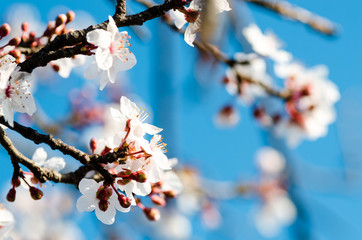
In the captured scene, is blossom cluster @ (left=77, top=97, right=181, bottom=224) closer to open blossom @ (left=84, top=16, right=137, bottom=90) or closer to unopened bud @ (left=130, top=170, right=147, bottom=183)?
unopened bud @ (left=130, top=170, right=147, bottom=183)

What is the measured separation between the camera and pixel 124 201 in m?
1.40

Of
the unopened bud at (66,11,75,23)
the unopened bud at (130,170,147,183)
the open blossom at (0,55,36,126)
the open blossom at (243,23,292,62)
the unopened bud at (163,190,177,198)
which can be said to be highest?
the open blossom at (243,23,292,62)

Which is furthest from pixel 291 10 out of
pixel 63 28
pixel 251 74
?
pixel 63 28

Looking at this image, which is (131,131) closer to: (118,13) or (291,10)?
(118,13)

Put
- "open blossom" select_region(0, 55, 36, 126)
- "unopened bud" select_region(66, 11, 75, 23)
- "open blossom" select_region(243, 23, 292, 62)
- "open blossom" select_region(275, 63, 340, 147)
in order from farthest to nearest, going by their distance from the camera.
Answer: "open blossom" select_region(275, 63, 340, 147), "open blossom" select_region(243, 23, 292, 62), "unopened bud" select_region(66, 11, 75, 23), "open blossom" select_region(0, 55, 36, 126)

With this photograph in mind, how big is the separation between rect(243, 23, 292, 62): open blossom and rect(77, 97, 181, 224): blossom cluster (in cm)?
163

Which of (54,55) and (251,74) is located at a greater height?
(251,74)

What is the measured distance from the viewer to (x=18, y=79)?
128 centimetres

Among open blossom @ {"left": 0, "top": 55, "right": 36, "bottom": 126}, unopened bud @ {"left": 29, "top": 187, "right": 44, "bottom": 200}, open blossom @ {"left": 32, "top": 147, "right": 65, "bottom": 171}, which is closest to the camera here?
open blossom @ {"left": 0, "top": 55, "right": 36, "bottom": 126}

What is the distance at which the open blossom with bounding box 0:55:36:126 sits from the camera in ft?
4.15

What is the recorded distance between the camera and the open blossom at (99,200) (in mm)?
1432

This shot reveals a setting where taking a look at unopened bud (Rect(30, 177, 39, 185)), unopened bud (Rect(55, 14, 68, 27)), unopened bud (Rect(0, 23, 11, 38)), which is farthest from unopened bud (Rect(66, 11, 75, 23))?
unopened bud (Rect(30, 177, 39, 185))

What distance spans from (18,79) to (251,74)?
83.1 inches

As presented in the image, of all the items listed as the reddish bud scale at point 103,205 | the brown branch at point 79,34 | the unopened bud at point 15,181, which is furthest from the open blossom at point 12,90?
the reddish bud scale at point 103,205
